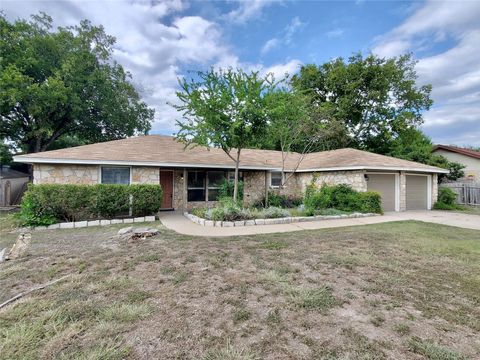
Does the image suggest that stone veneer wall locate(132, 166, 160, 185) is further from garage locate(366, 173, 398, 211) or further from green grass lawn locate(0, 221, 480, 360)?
garage locate(366, 173, 398, 211)

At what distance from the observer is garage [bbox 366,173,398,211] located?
12820 mm

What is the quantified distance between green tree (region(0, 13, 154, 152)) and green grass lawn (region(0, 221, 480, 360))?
14.0 metres

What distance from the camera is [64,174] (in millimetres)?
9758

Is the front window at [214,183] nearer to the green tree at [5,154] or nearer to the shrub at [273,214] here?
the shrub at [273,214]

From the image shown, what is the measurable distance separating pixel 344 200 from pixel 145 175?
10006 mm

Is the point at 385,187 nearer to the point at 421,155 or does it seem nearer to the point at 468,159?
the point at 421,155

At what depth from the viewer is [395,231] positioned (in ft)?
25.1

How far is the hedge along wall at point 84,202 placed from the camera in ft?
26.2

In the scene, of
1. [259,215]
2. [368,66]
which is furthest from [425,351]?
[368,66]

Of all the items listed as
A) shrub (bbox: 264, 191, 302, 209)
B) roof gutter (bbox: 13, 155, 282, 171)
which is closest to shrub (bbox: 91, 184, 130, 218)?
roof gutter (bbox: 13, 155, 282, 171)

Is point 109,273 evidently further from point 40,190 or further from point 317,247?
point 40,190

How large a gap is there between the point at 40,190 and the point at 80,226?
5.85 ft

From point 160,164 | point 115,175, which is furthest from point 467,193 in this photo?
point 115,175

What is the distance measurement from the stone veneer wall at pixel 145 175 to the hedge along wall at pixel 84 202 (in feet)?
5.20
